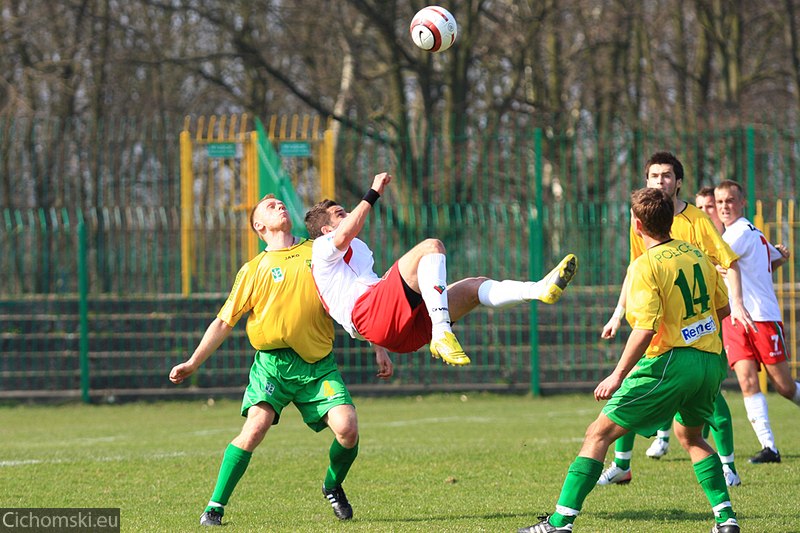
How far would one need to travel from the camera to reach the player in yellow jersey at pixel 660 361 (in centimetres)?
535

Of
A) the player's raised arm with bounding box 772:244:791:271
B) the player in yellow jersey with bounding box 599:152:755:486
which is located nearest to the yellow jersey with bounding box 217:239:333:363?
the player in yellow jersey with bounding box 599:152:755:486

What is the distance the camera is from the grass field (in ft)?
20.9

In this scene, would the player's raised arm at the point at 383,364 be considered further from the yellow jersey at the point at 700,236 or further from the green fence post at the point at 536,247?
the green fence post at the point at 536,247

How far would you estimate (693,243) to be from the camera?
22.7 ft

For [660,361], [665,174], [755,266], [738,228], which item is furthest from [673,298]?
[755,266]

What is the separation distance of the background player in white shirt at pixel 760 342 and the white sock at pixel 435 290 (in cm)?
312

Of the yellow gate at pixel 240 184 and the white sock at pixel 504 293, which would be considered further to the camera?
the yellow gate at pixel 240 184

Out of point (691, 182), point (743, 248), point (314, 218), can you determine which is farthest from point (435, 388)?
point (314, 218)

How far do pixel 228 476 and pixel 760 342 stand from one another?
432 cm

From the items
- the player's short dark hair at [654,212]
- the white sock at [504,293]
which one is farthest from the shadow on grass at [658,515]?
the player's short dark hair at [654,212]

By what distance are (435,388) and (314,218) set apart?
8155 mm

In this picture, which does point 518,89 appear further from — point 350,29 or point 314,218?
point 314,218

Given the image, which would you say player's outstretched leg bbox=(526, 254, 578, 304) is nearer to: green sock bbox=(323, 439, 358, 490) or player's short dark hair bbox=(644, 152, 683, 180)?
player's short dark hair bbox=(644, 152, 683, 180)

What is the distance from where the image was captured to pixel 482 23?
2245cm
